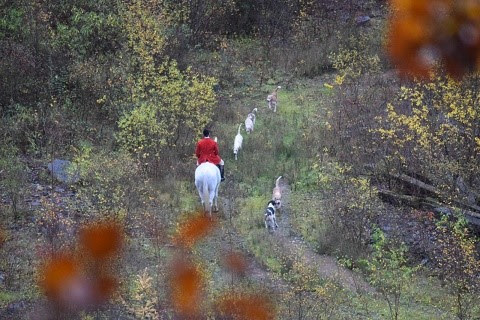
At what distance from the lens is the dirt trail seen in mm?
9440

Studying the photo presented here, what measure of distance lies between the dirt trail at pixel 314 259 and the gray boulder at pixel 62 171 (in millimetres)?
4063

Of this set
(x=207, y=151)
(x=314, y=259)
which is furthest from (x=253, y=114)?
(x=314, y=259)

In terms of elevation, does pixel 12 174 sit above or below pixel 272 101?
above

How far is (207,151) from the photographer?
11648mm

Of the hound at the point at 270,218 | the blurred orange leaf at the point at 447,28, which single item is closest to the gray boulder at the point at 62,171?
the hound at the point at 270,218

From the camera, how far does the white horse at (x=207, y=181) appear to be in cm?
1120

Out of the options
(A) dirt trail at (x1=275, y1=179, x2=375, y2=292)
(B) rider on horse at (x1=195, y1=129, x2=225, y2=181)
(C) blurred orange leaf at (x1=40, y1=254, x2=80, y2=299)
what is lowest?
(A) dirt trail at (x1=275, y1=179, x2=375, y2=292)

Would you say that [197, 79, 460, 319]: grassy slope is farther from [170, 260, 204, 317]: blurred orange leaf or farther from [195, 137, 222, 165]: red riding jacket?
[170, 260, 204, 317]: blurred orange leaf

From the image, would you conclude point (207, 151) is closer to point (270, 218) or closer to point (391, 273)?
point (270, 218)

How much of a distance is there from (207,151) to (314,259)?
9.52 feet

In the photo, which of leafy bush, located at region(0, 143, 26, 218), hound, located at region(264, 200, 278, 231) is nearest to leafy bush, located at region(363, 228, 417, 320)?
hound, located at region(264, 200, 278, 231)

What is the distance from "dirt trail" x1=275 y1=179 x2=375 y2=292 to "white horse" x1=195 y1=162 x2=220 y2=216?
1.36 m

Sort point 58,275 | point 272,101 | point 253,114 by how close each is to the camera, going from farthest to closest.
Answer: point 272,101 → point 253,114 → point 58,275

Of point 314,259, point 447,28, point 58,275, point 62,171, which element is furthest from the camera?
point 62,171
